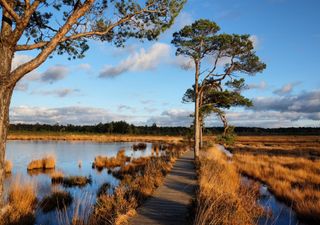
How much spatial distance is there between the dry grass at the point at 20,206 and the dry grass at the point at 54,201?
1.43 feet

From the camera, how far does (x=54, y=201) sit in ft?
42.1

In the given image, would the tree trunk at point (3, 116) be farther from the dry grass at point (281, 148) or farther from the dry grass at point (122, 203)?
the dry grass at point (281, 148)

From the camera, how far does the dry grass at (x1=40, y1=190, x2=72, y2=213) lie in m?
12.0

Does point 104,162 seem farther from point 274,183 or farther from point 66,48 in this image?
point 66,48

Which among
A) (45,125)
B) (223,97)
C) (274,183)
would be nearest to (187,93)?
(223,97)

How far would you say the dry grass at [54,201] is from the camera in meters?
12.0

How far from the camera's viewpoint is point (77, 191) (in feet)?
50.8

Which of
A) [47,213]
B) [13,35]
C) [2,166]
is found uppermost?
[13,35]

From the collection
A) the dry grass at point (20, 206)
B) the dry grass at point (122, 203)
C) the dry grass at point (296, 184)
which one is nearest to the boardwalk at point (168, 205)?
the dry grass at point (122, 203)

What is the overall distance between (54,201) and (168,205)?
5.48 metres

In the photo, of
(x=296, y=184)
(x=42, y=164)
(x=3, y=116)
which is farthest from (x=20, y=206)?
(x=42, y=164)

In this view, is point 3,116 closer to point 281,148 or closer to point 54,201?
point 54,201

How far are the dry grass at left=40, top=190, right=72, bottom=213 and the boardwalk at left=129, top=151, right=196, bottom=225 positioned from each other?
355 cm

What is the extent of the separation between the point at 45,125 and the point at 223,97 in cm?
11375
